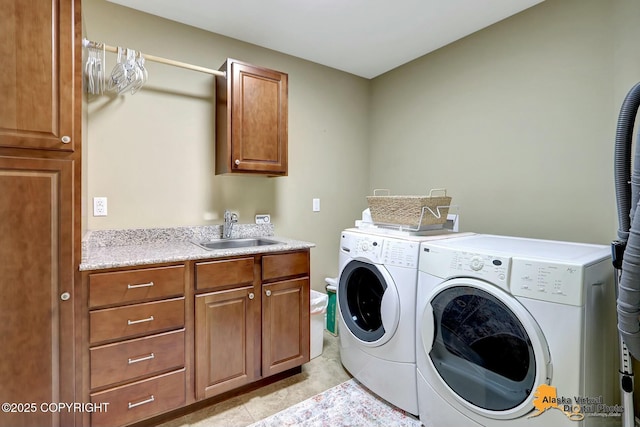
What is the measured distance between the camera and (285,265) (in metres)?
2.02

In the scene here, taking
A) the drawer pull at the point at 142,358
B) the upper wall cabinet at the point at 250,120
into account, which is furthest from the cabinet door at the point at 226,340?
the upper wall cabinet at the point at 250,120

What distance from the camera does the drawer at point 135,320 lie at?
145 cm

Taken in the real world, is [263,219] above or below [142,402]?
above

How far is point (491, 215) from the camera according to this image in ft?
7.38

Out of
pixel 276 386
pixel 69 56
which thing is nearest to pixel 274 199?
pixel 276 386

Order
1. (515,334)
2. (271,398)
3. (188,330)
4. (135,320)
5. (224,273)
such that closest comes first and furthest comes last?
(515,334) → (135,320) → (188,330) → (224,273) → (271,398)

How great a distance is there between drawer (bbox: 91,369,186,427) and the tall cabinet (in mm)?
127

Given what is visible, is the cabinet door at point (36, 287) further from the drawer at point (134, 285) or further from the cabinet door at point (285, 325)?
the cabinet door at point (285, 325)

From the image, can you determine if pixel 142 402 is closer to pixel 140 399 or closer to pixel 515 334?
pixel 140 399

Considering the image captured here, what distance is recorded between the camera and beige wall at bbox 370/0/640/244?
5.69 ft

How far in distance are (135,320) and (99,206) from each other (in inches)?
32.3

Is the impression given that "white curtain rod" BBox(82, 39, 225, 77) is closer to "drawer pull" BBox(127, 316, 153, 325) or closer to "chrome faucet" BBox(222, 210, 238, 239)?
"chrome faucet" BBox(222, 210, 238, 239)

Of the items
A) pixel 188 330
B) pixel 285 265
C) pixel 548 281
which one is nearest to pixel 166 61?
pixel 285 265

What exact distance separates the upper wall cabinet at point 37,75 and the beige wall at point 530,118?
2.38m
